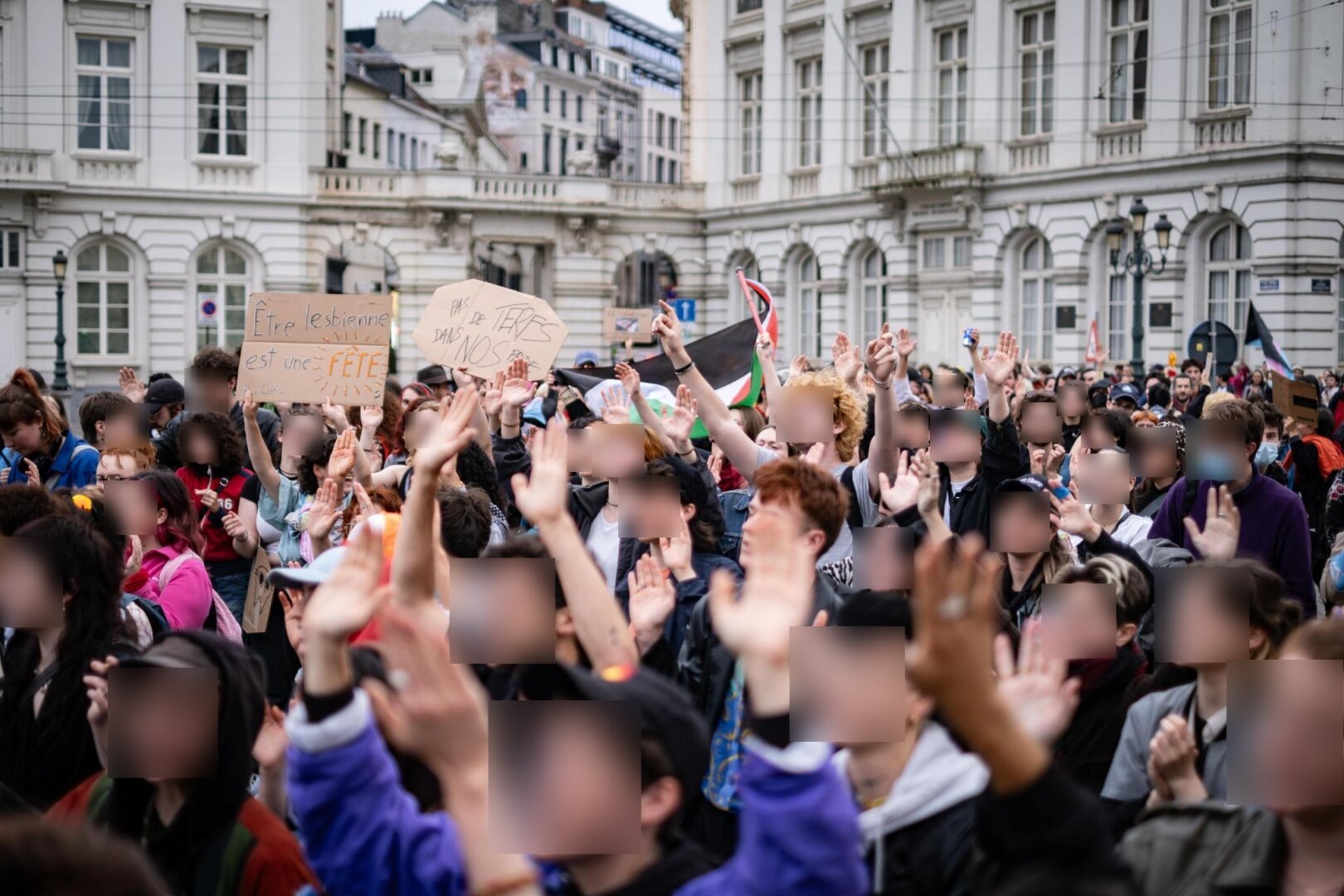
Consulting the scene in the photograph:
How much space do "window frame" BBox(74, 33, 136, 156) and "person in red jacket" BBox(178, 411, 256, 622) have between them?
102ft

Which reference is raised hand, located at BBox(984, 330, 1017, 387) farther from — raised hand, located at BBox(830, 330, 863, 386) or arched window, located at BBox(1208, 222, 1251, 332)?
arched window, located at BBox(1208, 222, 1251, 332)

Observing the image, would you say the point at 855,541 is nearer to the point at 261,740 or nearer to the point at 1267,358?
the point at 261,740

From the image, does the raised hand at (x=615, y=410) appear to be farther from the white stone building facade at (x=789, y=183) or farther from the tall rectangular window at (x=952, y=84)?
the tall rectangular window at (x=952, y=84)

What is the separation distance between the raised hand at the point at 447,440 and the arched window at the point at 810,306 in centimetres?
3416

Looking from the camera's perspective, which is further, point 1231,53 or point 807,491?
point 1231,53

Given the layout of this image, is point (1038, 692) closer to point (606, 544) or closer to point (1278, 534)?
point (606, 544)

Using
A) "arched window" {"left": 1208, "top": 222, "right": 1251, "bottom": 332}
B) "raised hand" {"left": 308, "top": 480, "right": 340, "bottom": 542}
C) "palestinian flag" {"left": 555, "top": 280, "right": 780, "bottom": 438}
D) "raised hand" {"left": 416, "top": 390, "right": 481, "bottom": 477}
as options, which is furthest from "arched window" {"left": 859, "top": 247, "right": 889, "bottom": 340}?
"raised hand" {"left": 416, "top": 390, "right": 481, "bottom": 477}

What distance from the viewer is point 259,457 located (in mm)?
8164

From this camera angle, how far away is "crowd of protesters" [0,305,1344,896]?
8.50ft

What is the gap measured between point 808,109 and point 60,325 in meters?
18.2

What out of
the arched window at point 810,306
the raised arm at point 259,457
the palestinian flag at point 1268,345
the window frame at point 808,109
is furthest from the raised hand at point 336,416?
the window frame at point 808,109

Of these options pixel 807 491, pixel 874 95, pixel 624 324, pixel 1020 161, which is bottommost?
pixel 807 491

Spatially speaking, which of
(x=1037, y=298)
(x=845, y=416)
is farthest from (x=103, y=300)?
(x=845, y=416)

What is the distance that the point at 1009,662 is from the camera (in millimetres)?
2918
